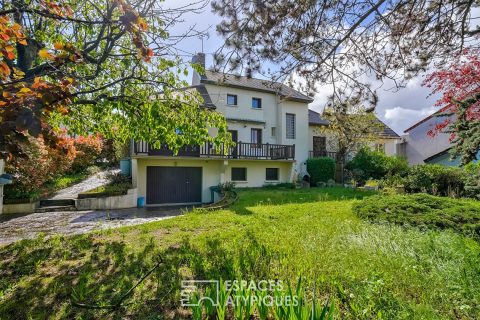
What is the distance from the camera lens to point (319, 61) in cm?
487

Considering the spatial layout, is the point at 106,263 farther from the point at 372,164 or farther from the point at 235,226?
the point at 372,164

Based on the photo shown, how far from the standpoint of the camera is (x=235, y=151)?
56.0ft

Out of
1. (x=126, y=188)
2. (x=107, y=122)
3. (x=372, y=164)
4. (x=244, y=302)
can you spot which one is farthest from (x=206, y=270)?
(x=372, y=164)

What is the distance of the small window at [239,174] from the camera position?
58.8ft

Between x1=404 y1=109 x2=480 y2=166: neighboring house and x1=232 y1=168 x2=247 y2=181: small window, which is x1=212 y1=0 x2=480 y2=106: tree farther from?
x1=404 y1=109 x2=480 y2=166: neighboring house

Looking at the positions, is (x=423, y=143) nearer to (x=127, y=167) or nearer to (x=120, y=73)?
(x=127, y=167)

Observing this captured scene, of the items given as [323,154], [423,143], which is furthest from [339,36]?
[423,143]

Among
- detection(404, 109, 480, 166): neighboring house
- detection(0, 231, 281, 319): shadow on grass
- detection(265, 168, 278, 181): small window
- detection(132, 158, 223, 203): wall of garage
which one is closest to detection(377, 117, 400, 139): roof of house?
detection(404, 109, 480, 166): neighboring house

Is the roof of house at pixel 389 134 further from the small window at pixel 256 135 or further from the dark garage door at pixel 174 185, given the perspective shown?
the dark garage door at pixel 174 185

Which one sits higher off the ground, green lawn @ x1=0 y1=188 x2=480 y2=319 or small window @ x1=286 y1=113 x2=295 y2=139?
small window @ x1=286 y1=113 x2=295 y2=139

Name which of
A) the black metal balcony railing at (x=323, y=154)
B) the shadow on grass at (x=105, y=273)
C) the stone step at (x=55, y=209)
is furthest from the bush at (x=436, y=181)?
the stone step at (x=55, y=209)

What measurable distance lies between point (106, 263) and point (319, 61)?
520cm

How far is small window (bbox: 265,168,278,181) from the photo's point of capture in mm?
19031

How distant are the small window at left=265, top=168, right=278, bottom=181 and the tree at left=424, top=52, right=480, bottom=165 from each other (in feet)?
37.2
